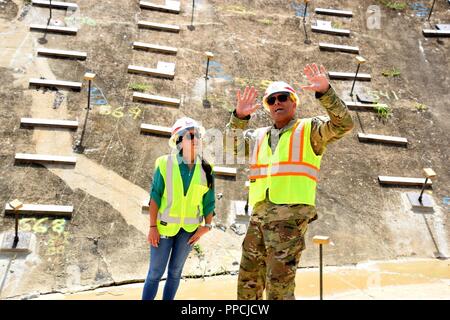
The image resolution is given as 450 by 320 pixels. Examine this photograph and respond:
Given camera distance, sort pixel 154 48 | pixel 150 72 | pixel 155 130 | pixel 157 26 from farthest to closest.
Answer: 1. pixel 157 26
2. pixel 154 48
3. pixel 150 72
4. pixel 155 130

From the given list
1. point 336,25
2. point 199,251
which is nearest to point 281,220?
point 199,251

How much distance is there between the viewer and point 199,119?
1000cm

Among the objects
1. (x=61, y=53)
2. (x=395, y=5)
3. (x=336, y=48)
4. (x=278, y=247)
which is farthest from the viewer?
(x=395, y=5)

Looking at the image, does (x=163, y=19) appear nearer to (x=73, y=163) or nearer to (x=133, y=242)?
(x=73, y=163)

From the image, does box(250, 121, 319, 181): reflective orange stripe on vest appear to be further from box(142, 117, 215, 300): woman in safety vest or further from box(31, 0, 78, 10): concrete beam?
box(31, 0, 78, 10): concrete beam

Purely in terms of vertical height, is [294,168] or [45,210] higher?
[45,210]

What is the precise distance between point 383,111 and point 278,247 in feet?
21.5

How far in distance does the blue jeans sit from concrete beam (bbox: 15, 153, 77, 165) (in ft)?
11.9

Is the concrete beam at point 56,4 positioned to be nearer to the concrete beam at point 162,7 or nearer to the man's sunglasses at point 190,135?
the concrete beam at point 162,7

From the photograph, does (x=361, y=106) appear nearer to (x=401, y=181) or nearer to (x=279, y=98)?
(x=401, y=181)

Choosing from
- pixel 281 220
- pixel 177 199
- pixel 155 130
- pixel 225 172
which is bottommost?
pixel 281 220

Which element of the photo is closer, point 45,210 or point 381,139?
point 45,210

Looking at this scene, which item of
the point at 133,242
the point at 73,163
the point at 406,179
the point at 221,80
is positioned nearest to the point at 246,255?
the point at 133,242

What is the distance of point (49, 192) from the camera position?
8.25 m
